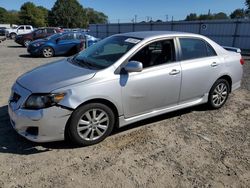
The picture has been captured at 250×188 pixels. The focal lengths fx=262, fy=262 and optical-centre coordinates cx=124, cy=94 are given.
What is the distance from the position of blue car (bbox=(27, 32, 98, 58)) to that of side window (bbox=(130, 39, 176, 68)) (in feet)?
32.5

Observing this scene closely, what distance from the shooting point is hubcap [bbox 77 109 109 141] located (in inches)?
144

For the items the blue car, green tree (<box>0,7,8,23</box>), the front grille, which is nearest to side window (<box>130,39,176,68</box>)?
the front grille

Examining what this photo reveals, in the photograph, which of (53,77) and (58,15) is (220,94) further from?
(58,15)

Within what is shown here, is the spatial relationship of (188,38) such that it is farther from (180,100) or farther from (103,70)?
(103,70)

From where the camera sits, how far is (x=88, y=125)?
3707 millimetres

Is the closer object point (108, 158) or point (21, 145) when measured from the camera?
point (108, 158)

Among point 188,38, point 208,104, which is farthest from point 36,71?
point 208,104

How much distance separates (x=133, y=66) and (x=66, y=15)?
81.5 m

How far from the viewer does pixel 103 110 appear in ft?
12.3

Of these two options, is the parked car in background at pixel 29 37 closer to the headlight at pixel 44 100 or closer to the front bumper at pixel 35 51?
the front bumper at pixel 35 51

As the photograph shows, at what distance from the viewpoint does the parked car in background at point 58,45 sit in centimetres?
1389

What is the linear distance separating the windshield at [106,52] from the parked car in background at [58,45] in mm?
9898

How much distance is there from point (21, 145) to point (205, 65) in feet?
11.0

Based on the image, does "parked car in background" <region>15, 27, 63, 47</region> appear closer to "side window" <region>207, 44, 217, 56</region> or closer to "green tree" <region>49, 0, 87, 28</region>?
"side window" <region>207, 44, 217, 56</region>
